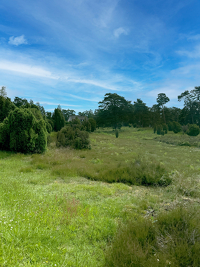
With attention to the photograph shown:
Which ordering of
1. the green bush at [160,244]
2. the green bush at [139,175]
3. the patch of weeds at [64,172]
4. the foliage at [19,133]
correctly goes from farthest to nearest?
the foliage at [19,133] → the patch of weeds at [64,172] → the green bush at [139,175] → the green bush at [160,244]

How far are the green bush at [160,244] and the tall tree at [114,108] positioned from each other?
46154 mm

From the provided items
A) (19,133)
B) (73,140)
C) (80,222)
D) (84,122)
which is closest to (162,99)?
(84,122)

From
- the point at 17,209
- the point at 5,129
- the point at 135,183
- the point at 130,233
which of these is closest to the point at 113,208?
the point at 130,233

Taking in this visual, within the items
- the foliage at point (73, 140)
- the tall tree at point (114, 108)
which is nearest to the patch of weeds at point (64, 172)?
the foliage at point (73, 140)

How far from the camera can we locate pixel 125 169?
8133mm

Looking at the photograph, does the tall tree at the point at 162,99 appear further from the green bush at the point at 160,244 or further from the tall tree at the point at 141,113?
the green bush at the point at 160,244

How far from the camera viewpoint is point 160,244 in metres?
2.66

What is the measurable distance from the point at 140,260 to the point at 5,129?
12340mm

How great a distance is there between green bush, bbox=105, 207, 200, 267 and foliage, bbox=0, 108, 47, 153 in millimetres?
10379

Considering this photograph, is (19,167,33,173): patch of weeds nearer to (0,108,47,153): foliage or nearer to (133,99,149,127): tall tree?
(0,108,47,153): foliage

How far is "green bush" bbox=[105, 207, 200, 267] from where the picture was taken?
2.40m

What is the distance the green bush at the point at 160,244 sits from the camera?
240 centimetres

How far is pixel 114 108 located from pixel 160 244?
155ft

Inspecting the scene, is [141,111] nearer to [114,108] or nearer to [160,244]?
[114,108]
